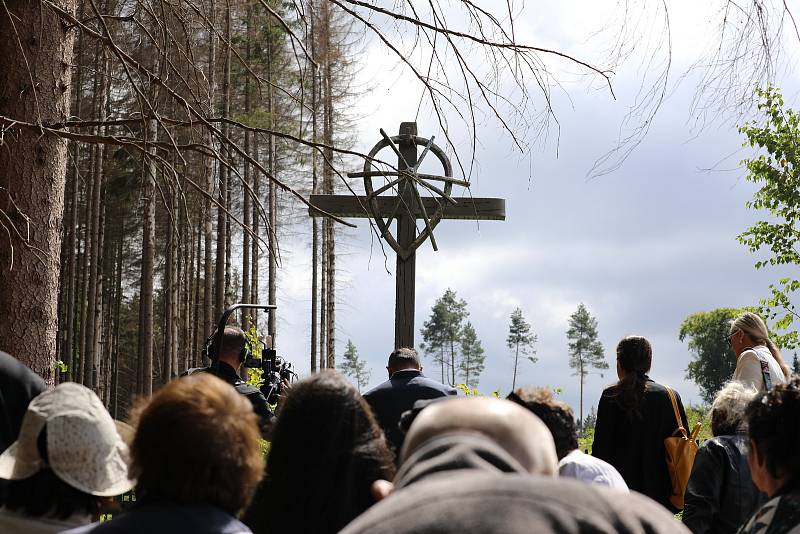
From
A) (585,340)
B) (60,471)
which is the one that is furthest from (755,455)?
(585,340)

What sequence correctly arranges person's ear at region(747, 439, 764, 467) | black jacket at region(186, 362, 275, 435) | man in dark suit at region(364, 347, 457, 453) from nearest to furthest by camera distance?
1. person's ear at region(747, 439, 764, 467)
2. man in dark suit at region(364, 347, 457, 453)
3. black jacket at region(186, 362, 275, 435)

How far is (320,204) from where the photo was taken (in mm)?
8148

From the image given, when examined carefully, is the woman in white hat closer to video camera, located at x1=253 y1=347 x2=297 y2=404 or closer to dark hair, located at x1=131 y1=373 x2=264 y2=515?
dark hair, located at x1=131 y1=373 x2=264 y2=515

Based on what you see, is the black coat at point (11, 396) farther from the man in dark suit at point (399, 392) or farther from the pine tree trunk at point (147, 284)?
the pine tree trunk at point (147, 284)

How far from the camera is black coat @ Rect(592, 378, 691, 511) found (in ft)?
16.8

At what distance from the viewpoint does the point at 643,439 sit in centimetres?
514

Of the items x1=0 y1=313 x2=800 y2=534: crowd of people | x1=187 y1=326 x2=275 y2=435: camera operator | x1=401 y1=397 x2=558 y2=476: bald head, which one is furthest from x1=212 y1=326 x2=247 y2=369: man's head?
x1=401 y1=397 x2=558 y2=476: bald head

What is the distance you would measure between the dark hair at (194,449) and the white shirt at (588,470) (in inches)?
59.2

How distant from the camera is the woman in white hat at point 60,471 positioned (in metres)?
2.30

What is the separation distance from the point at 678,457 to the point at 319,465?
10.4 feet

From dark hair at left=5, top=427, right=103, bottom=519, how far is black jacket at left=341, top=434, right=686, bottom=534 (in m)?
1.62

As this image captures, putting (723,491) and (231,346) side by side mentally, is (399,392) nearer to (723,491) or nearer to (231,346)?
(231,346)

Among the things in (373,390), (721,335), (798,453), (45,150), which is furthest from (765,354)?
(721,335)

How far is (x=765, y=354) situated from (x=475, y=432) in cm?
476
